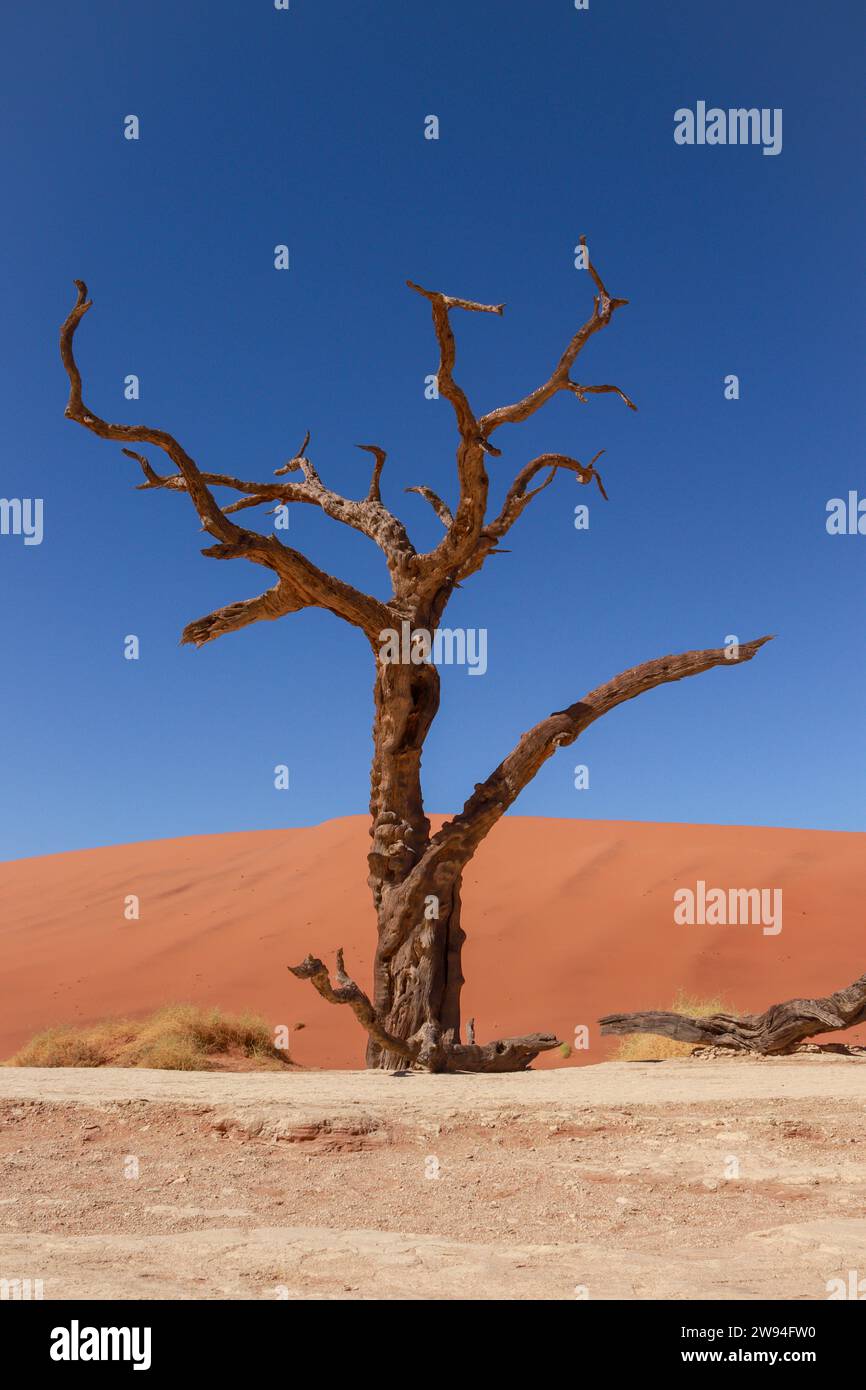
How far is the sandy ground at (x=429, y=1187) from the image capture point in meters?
4.07

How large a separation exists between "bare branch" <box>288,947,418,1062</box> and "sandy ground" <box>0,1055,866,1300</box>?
866 mm

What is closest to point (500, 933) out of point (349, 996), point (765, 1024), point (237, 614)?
point (765, 1024)

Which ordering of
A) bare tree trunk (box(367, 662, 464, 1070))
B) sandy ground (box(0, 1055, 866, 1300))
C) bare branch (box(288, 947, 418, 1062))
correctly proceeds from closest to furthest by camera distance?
sandy ground (box(0, 1055, 866, 1300)), bare branch (box(288, 947, 418, 1062)), bare tree trunk (box(367, 662, 464, 1070))

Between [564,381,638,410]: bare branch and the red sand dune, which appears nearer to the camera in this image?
[564,381,638,410]: bare branch

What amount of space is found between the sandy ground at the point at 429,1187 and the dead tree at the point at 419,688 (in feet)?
5.79

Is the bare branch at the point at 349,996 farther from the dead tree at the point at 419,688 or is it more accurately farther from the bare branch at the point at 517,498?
Answer: the bare branch at the point at 517,498

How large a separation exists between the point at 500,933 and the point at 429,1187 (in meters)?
20.3

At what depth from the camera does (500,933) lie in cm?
2577

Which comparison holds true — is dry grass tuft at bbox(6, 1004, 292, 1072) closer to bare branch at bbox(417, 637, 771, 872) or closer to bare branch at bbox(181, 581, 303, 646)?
bare branch at bbox(417, 637, 771, 872)

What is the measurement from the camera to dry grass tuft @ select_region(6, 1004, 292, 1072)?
11.3m

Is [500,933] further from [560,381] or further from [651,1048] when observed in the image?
[560,381]

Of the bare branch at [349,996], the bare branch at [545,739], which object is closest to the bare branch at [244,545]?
the bare branch at [545,739]

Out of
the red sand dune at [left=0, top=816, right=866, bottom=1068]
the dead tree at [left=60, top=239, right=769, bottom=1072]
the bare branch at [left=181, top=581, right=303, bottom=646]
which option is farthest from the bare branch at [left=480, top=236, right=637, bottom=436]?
the red sand dune at [left=0, top=816, right=866, bottom=1068]
